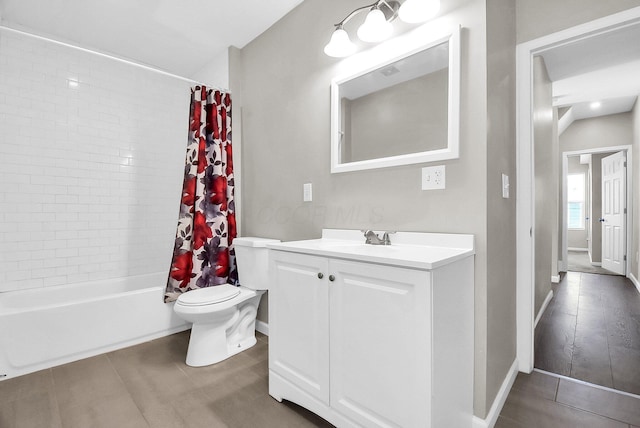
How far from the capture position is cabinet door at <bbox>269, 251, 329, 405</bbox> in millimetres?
1366

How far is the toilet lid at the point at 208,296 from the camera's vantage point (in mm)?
1884

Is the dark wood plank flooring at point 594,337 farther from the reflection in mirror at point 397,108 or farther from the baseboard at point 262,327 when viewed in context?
the baseboard at point 262,327

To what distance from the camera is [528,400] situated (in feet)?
5.25

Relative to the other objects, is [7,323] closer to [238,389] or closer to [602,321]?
[238,389]

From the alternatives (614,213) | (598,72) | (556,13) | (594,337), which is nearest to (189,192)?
(556,13)


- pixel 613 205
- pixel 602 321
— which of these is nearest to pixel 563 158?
pixel 613 205

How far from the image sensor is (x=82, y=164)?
8.73 ft

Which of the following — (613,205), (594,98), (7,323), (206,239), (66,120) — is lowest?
(7,323)

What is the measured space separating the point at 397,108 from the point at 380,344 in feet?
3.99

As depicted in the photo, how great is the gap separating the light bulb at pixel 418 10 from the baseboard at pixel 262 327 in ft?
7.35

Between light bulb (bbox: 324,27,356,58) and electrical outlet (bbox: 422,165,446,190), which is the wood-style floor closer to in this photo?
electrical outlet (bbox: 422,165,446,190)

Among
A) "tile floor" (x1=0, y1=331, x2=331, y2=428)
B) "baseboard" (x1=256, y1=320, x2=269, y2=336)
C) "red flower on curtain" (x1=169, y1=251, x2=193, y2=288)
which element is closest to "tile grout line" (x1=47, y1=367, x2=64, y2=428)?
"tile floor" (x1=0, y1=331, x2=331, y2=428)

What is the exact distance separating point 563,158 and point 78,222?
21.2ft

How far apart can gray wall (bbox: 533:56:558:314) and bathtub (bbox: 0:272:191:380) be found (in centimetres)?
313
